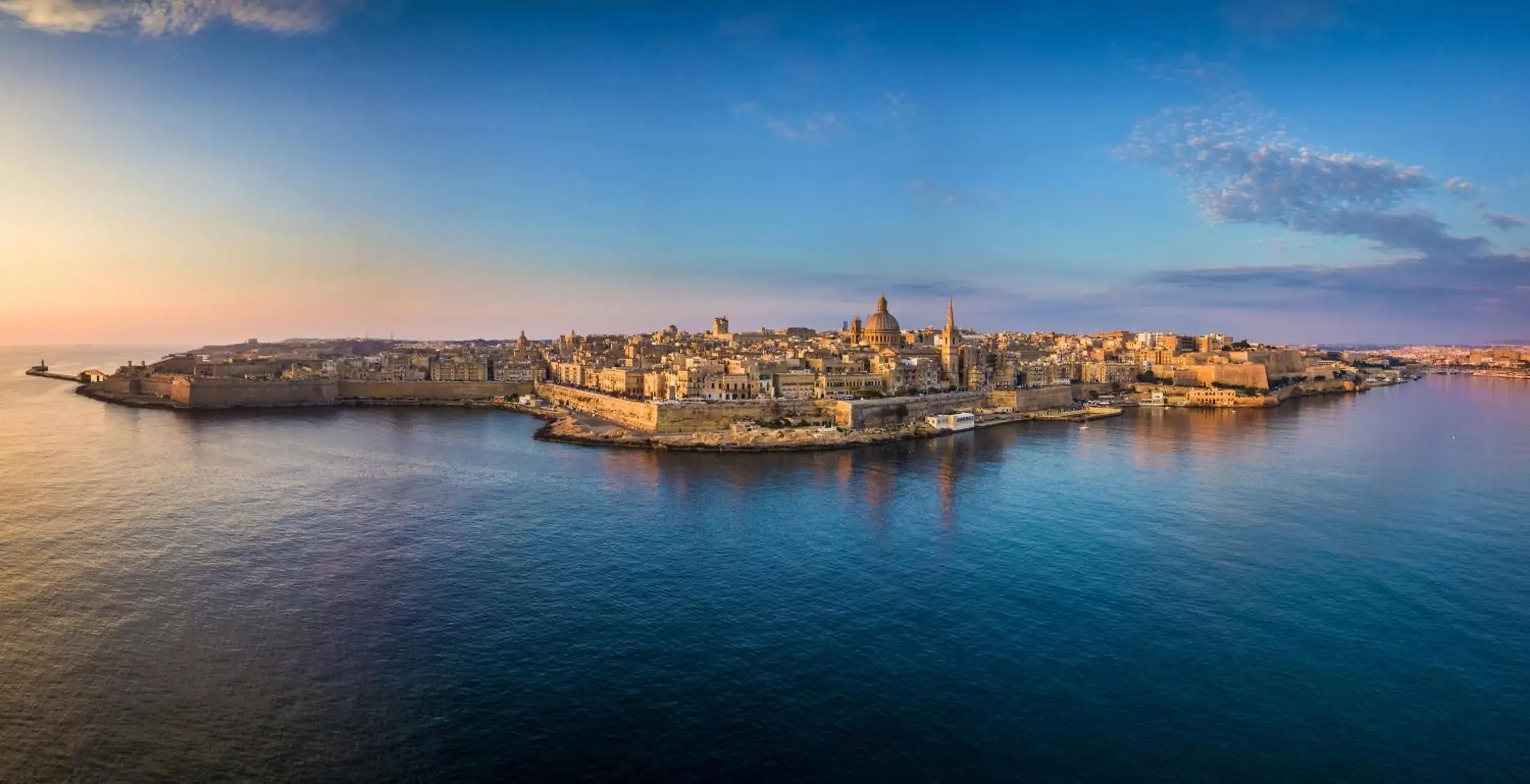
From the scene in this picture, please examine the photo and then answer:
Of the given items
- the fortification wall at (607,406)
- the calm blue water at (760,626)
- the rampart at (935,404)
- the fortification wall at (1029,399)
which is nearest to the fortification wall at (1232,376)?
the rampart at (935,404)

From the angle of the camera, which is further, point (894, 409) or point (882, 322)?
point (882, 322)

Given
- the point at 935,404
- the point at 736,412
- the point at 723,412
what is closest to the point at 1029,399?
the point at 935,404

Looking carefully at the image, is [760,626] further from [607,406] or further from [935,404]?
[935,404]

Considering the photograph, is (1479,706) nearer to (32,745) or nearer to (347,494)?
(32,745)

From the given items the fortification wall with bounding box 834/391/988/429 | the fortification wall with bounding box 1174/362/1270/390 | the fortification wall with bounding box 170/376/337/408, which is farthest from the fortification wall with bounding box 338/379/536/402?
the fortification wall with bounding box 1174/362/1270/390

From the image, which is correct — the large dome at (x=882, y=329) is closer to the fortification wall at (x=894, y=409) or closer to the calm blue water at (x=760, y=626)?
the fortification wall at (x=894, y=409)

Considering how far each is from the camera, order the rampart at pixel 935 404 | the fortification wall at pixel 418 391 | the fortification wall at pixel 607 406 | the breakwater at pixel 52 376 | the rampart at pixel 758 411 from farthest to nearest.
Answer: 1. the breakwater at pixel 52 376
2. the fortification wall at pixel 418 391
3. the rampart at pixel 935 404
4. the fortification wall at pixel 607 406
5. the rampart at pixel 758 411
